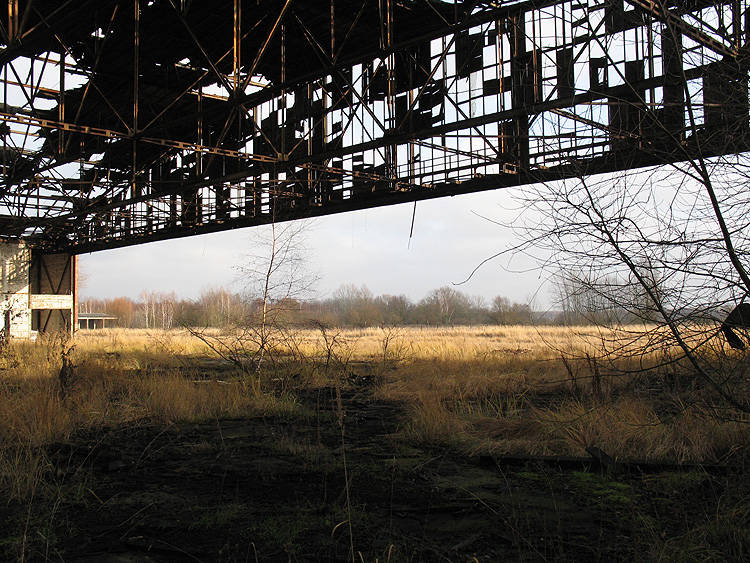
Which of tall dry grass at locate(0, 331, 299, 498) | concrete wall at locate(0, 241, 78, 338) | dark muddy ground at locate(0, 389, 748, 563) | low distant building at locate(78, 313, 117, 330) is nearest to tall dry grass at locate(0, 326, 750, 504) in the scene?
tall dry grass at locate(0, 331, 299, 498)

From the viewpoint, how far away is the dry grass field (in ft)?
14.3

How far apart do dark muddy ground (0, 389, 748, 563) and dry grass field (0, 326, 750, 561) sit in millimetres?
21

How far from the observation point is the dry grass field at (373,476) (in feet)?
14.3

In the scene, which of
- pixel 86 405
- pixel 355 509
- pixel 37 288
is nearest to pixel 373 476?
pixel 355 509

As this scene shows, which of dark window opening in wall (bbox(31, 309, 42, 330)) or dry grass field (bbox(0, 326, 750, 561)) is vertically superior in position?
dark window opening in wall (bbox(31, 309, 42, 330))

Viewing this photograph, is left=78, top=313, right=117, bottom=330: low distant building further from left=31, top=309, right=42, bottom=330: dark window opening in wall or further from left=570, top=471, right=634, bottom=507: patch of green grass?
left=570, top=471, right=634, bottom=507: patch of green grass

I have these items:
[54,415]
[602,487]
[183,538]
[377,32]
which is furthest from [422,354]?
[183,538]

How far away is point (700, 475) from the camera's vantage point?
555cm

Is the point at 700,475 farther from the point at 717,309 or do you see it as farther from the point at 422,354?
the point at 422,354

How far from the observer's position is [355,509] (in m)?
5.06

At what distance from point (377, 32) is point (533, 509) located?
49.1 ft

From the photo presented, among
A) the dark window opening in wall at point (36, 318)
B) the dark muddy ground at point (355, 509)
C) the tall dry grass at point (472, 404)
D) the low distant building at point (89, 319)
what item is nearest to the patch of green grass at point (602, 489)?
the dark muddy ground at point (355, 509)

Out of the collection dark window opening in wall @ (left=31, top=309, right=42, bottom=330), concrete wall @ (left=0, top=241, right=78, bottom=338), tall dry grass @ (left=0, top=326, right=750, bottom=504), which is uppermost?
concrete wall @ (left=0, top=241, right=78, bottom=338)

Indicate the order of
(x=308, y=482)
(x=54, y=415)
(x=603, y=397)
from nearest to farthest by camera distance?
(x=308, y=482)
(x=54, y=415)
(x=603, y=397)
